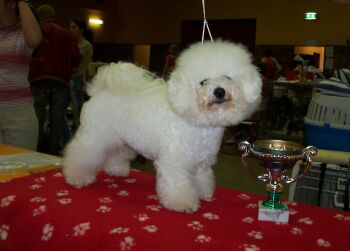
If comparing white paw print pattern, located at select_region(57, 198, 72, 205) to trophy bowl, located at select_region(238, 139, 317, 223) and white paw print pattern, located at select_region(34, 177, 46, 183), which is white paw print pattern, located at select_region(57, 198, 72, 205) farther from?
trophy bowl, located at select_region(238, 139, 317, 223)

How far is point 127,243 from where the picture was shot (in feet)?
3.47

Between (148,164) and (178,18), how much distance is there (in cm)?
714

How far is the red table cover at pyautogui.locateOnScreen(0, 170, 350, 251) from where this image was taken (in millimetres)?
1071

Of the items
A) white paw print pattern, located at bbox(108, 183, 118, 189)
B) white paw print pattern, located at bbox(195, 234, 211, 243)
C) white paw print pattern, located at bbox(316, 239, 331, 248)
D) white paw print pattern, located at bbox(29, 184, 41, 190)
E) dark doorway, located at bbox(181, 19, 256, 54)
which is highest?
dark doorway, located at bbox(181, 19, 256, 54)

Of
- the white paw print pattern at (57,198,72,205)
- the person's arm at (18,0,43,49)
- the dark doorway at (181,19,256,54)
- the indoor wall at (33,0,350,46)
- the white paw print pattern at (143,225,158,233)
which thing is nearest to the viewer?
the white paw print pattern at (143,225,158,233)

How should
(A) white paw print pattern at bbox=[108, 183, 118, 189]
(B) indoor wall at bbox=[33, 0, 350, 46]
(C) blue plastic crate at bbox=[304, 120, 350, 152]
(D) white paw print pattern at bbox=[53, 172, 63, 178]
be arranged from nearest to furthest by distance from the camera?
(A) white paw print pattern at bbox=[108, 183, 118, 189] < (D) white paw print pattern at bbox=[53, 172, 63, 178] < (C) blue plastic crate at bbox=[304, 120, 350, 152] < (B) indoor wall at bbox=[33, 0, 350, 46]

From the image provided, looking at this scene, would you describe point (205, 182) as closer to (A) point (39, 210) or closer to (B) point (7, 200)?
(A) point (39, 210)

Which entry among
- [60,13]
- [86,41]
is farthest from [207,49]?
[60,13]

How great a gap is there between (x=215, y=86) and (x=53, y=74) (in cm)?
251

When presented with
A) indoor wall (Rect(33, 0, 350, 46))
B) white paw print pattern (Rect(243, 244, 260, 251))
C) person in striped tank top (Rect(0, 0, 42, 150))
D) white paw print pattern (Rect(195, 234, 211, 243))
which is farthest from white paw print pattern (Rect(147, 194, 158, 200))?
indoor wall (Rect(33, 0, 350, 46))

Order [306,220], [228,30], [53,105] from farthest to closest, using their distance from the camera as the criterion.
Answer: [228,30], [53,105], [306,220]

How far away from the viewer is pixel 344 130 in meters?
1.96

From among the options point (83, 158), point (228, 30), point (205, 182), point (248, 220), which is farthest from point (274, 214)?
point (228, 30)

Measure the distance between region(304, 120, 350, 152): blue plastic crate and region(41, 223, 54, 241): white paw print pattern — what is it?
4.64 feet
